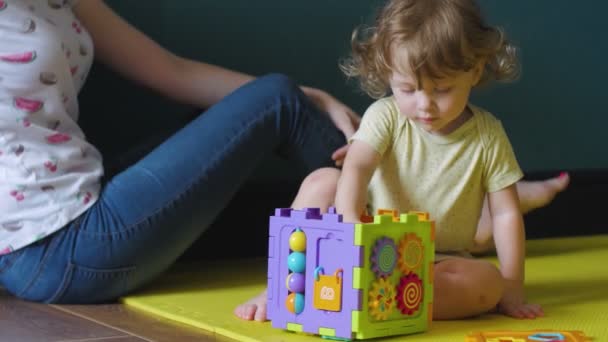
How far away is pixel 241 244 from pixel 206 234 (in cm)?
10

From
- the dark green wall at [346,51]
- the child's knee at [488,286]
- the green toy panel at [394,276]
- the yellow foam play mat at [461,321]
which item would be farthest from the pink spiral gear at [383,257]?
the dark green wall at [346,51]

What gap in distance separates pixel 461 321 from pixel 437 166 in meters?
0.27

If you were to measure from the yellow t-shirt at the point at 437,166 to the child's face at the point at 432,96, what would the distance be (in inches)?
1.8

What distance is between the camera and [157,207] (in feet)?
5.43

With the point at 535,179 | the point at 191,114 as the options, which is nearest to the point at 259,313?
the point at 191,114

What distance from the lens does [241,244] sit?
226 cm

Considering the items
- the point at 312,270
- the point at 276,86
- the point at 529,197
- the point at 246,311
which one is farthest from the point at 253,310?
the point at 529,197

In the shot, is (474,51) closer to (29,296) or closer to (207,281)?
(207,281)

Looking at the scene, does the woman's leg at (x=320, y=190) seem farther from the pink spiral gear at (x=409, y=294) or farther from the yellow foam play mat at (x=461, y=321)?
the pink spiral gear at (x=409, y=294)

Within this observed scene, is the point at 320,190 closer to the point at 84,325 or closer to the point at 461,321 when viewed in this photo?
the point at 461,321

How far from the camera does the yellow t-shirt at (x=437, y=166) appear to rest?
5.42ft

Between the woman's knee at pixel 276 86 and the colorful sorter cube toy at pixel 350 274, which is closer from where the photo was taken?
the colorful sorter cube toy at pixel 350 274

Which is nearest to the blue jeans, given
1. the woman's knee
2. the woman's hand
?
the woman's knee

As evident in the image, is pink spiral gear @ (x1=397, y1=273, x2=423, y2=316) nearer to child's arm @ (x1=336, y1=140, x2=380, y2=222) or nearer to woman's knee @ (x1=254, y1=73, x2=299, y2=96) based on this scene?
child's arm @ (x1=336, y1=140, x2=380, y2=222)
